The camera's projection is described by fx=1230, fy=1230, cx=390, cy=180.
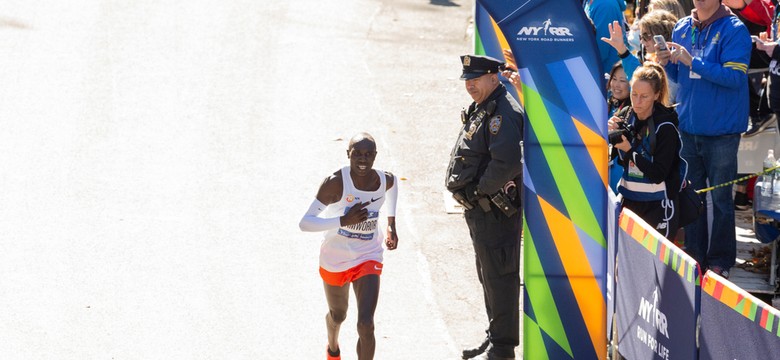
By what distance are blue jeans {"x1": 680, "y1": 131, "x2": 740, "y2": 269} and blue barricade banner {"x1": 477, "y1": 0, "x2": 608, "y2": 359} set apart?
1.98 metres

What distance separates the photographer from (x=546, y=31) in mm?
8148

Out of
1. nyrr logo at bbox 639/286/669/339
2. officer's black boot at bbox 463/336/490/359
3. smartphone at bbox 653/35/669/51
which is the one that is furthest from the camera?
smartphone at bbox 653/35/669/51

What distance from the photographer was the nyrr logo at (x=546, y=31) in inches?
320

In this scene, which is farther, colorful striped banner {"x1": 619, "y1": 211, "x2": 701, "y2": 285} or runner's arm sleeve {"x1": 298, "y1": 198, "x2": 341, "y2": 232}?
runner's arm sleeve {"x1": 298, "y1": 198, "x2": 341, "y2": 232}

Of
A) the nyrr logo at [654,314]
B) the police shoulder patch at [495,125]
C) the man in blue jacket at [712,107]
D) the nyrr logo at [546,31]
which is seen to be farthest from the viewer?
the man in blue jacket at [712,107]

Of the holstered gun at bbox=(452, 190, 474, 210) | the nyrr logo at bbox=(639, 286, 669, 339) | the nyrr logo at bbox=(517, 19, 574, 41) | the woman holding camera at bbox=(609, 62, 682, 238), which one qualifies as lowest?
the nyrr logo at bbox=(639, 286, 669, 339)

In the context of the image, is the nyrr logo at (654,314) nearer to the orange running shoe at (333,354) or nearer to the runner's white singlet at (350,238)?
the runner's white singlet at (350,238)

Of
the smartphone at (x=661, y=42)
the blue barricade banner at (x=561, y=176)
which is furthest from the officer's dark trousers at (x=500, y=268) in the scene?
the smartphone at (x=661, y=42)

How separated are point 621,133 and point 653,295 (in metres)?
1.43

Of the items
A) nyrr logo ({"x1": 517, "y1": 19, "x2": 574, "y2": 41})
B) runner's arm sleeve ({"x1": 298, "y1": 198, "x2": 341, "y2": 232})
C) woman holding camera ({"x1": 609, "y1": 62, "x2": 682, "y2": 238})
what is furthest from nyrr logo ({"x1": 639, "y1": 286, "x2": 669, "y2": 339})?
runner's arm sleeve ({"x1": 298, "y1": 198, "x2": 341, "y2": 232})

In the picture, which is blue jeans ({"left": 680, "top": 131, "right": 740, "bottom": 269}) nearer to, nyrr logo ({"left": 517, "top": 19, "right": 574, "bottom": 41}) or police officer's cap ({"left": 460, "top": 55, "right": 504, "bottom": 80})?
police officer's cap ({"left": 460, "top": 55, "right": 504, "bottom": 80})

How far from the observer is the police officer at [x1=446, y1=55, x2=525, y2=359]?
30.0 feet

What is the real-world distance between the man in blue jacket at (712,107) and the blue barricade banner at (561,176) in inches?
73.6

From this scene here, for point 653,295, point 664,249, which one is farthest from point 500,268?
point 664,249
